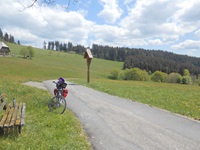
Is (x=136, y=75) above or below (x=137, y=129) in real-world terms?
below

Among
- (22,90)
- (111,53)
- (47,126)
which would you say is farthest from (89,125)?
(111,53)

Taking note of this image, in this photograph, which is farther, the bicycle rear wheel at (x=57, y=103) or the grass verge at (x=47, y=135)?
the bicycle rear wheel at (x=57, y=103)

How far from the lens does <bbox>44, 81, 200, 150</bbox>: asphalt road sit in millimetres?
7199

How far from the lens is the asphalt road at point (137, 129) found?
7199 millimetres

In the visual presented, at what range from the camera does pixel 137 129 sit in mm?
8781

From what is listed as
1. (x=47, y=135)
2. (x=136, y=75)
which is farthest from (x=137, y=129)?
(x=136, y=75)

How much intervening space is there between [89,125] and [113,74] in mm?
97796

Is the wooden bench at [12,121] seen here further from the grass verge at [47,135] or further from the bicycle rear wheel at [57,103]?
the bicycle rear wheel at [57,103]

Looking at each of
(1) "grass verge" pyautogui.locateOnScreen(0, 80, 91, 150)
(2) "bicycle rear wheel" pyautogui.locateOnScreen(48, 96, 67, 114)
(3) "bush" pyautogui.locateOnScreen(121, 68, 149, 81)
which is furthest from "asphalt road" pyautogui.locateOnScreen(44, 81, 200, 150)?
(3) "bush" pyautogui.locateOnScreen(121, 68, 149, 81)

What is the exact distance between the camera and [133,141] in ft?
24.4

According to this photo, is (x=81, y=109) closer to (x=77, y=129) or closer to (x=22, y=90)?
(x=77, y=129)

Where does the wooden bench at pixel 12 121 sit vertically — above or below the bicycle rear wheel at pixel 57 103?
above

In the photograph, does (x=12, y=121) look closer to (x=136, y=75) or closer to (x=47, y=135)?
(x=47, y=135)

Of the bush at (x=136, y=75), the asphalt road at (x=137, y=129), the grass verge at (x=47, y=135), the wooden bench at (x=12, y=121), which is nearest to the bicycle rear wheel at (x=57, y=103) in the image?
the asphalt road at (x=137, y=129)
